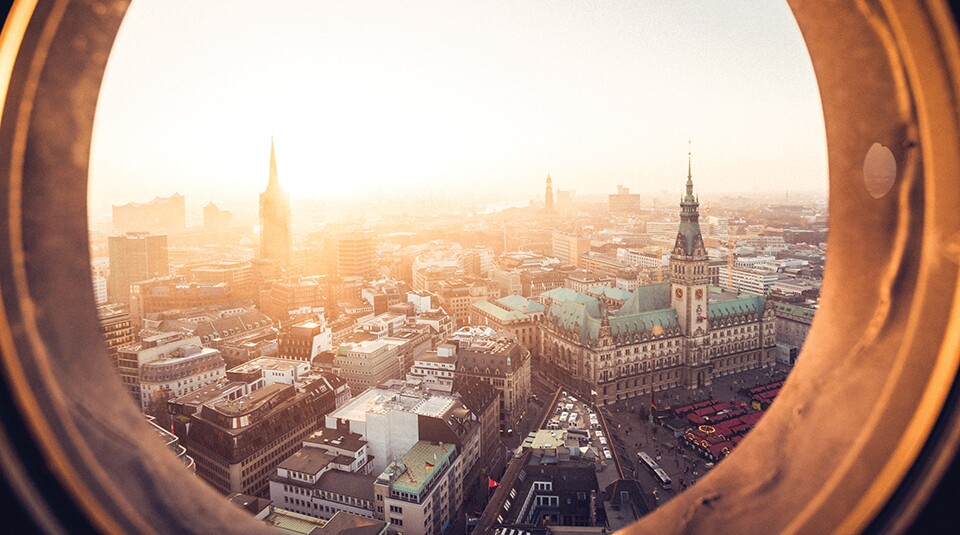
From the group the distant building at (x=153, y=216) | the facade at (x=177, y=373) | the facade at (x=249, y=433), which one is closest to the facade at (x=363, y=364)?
the facade at (x=249, y=433)

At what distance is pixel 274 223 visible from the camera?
133 feet

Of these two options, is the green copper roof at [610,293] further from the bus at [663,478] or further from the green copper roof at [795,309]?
the bus at [663,478]

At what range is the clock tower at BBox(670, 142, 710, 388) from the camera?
61.0ft

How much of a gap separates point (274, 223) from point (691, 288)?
30.2 metres

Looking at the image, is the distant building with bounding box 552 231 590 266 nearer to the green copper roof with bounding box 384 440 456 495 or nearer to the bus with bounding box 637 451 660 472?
the bus with bounding box 637 451 660 472

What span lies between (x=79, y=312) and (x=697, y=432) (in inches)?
580

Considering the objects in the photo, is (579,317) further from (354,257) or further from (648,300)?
(354,257)

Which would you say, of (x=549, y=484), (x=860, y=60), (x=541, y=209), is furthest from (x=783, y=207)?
(x=860, y=60)

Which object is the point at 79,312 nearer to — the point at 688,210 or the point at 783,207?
the point at 688,210

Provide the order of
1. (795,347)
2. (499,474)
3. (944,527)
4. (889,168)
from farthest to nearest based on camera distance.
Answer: (795,347) < (499,474) < (889,168) < (944,527)

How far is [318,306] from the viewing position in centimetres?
2653

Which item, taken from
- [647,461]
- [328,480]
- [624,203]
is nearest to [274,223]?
[328,480]

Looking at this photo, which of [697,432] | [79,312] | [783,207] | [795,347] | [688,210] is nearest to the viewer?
[79,312]

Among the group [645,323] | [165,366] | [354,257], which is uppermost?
[354,257]
